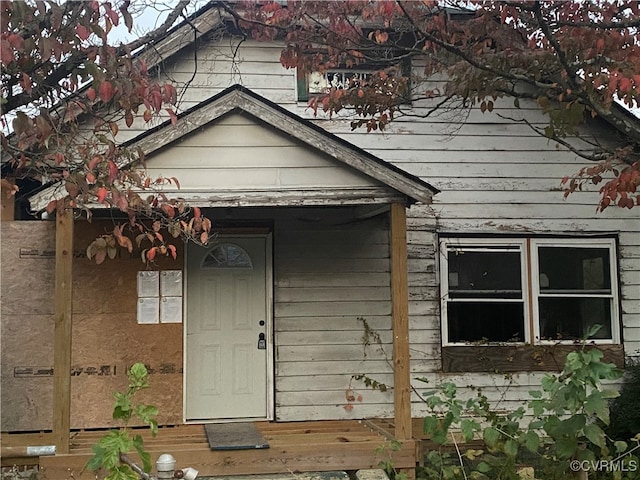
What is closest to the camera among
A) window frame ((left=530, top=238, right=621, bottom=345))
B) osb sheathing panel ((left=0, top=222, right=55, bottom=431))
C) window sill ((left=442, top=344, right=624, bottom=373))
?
osb sheathing panel ((left=0, top=222, right=55, bottom=431))

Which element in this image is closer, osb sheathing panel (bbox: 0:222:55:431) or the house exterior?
osb sheathing panel (bbox: 0:222:55:431)

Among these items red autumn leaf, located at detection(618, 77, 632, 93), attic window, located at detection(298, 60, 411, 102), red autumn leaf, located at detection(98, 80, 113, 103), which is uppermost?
attic window, located at detection(298, 60, 411, 102)

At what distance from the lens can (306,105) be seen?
8984mm

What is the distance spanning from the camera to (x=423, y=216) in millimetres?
8891

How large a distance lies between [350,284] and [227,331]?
1.64m

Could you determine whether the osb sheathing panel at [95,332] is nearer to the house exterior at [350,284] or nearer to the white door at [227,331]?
the house exterior at [350,284]

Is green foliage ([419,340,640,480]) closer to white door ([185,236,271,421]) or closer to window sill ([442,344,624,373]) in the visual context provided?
window sill ([442,344,624,373])

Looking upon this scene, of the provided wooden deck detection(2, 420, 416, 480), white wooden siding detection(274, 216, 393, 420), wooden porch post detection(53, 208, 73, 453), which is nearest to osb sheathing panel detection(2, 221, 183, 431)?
wooden deck detection(2, 420, 416, 480)

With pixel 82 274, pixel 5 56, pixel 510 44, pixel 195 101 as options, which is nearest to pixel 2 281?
pixel 82 274

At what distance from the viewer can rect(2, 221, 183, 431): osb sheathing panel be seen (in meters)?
7.43

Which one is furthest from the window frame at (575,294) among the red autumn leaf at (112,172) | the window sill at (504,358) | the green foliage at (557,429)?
the red autumn leaf at (112,172)

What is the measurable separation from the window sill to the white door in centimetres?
234

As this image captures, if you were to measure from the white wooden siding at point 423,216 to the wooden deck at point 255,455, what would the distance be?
161 centimetres

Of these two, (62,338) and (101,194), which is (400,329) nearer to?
(62,338)
